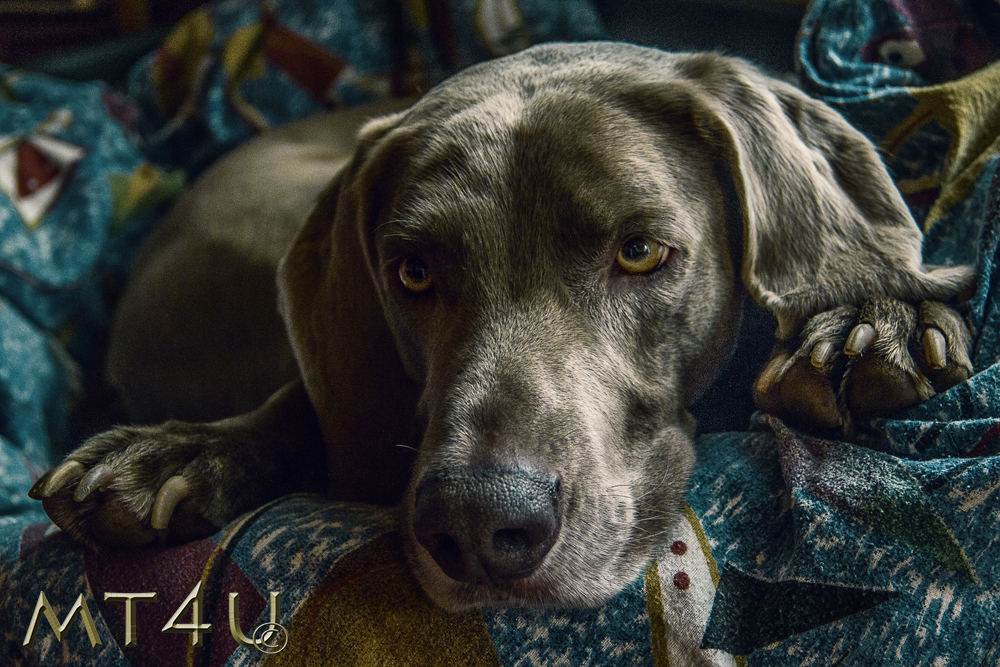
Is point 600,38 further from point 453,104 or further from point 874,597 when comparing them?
point 874,597

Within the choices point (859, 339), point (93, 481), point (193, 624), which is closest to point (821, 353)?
point (859, 339)

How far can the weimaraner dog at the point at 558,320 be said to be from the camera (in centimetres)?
90

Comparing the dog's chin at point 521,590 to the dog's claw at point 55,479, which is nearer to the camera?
the dog's chin at point 521,590

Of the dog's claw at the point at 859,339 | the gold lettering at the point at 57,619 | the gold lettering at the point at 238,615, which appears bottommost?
the gold lettering at the point at 57,619

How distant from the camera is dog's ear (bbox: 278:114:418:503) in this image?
3.87ft

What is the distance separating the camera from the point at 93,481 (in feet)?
3.43

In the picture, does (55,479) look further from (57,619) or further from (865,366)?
(865,366)

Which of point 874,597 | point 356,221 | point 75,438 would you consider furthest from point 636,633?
point 75,438

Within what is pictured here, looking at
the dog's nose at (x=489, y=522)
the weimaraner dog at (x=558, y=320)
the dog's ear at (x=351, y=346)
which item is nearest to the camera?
the dog's nose at (x=489, y=522)

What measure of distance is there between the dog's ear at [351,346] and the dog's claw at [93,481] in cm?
32

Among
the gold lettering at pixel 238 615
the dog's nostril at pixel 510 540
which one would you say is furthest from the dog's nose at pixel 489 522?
the gold lettering at pixel 238 615

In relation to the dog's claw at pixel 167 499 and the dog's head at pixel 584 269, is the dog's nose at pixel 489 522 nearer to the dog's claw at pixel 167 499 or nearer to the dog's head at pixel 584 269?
the dog's head at pixel 584 269

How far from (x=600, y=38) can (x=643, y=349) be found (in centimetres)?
66

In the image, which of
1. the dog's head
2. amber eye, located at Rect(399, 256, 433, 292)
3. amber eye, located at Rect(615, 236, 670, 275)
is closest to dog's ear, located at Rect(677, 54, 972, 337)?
the dog's head
